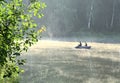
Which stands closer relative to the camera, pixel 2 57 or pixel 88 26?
pixel 2 57

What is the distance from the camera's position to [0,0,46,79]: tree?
841 centimetres

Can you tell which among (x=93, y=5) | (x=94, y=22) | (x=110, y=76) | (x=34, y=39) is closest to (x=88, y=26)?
Answer: (x=94, y=22)

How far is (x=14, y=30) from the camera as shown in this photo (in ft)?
29.3

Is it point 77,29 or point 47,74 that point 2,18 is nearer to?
point 47,74

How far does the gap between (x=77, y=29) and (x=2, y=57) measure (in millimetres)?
115162

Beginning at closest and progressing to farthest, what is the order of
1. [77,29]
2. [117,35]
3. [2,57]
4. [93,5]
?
[2,57], [117,35], [77,29], [93,5]

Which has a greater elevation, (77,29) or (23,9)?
(23,9)

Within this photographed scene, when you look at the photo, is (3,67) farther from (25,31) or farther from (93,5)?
(93,5)

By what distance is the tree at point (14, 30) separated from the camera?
8406mm

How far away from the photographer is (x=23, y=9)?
9.10m

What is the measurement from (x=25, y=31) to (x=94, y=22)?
119743mm

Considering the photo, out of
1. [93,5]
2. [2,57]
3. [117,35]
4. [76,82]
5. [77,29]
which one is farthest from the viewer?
[93,5]

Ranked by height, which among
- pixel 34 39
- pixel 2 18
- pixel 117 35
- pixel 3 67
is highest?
pixel 2 18

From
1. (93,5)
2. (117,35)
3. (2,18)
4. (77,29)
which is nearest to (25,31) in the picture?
(2,18)
